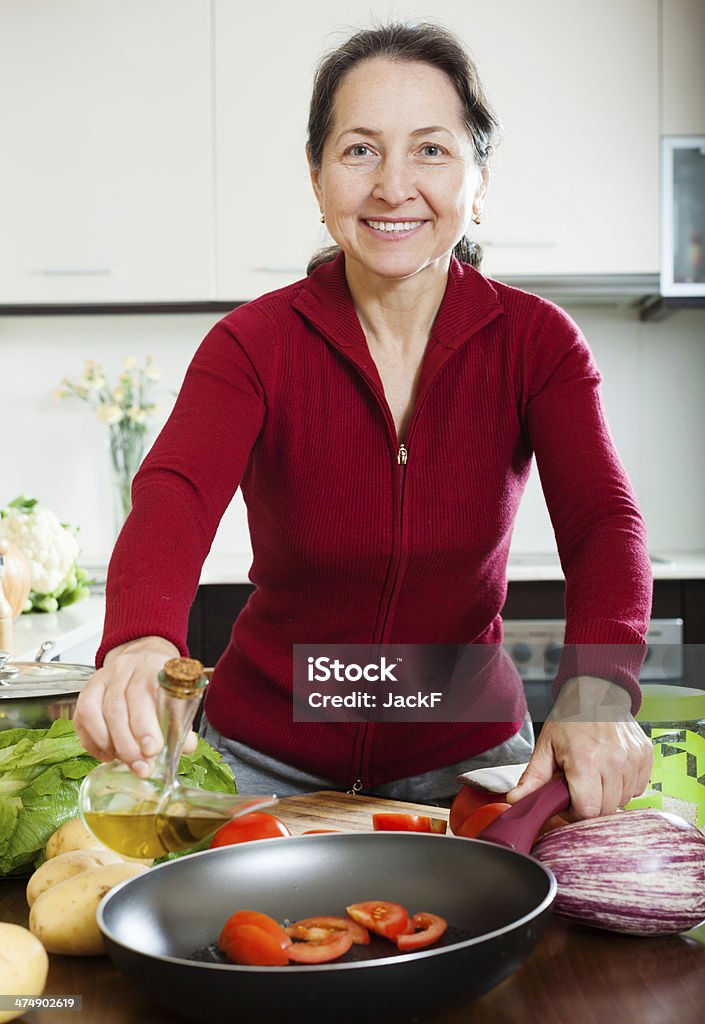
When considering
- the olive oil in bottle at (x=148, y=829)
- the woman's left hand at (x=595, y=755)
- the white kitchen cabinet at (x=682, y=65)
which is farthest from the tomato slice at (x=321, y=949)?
the white kitchen cabinet at (x=682, y=65)

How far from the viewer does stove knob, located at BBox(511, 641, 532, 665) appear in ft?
8.85

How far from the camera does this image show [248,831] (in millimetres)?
863

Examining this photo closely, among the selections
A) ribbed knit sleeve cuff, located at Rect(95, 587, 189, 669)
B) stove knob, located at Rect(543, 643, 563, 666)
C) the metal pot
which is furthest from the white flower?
ribbed knit sleeve cuff, located at Rect(95, 587, 189, 669)

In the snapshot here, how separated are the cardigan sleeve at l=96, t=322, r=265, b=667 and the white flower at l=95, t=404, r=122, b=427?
1804mm

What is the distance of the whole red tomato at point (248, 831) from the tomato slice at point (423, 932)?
0.54ft

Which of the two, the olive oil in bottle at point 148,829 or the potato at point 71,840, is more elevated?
the olive oil in bottle at point 148,829

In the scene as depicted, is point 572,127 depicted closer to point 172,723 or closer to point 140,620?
point 140,620

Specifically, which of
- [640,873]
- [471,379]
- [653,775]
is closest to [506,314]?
[471,379]

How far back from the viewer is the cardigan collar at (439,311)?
1.26m

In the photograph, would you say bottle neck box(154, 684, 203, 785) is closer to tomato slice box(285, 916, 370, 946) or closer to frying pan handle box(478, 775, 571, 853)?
tomato slice box(285, 916, 370, 946)

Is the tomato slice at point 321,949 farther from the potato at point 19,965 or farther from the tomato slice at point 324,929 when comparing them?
the potato at point 19,965

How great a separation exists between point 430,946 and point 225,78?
2.63 m

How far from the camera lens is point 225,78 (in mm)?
2873

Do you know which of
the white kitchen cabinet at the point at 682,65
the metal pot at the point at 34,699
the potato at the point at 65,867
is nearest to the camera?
the potato at the point at 65,867
